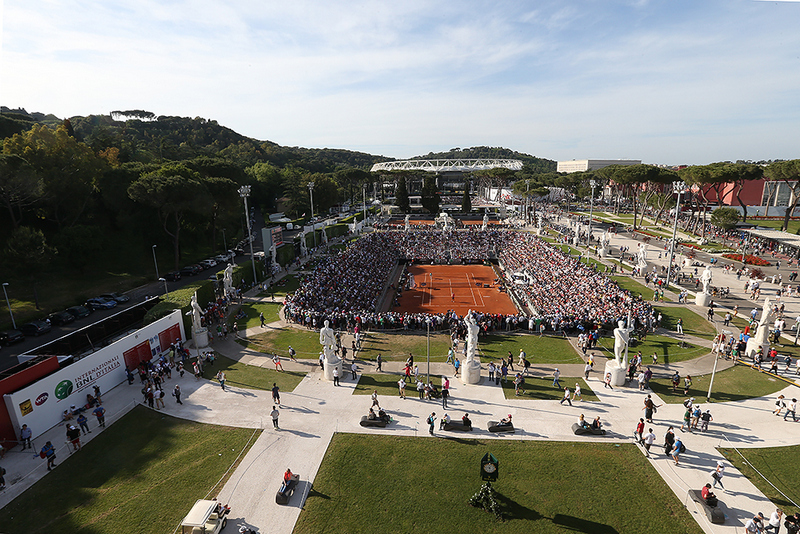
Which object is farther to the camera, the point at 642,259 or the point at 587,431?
the point at 642,259

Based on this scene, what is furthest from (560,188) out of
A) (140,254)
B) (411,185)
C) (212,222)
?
(140,254)

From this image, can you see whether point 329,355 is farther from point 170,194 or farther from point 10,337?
point 170,194

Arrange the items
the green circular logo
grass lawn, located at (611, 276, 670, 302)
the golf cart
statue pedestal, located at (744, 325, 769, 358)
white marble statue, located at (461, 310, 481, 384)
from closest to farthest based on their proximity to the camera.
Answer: the golf cart
the green circular logo
white marble statue, located at (461, 310, 481, 384)
statue pedestal, located at (744, 325, 769, 358)
grass lawn, located at (611, 276, 670, 302)

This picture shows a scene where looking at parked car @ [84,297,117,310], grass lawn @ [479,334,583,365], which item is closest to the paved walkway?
grass lawn @ [479,334,583,365]

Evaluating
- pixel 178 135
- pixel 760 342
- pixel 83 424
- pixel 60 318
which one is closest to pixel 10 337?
pixel 60 318

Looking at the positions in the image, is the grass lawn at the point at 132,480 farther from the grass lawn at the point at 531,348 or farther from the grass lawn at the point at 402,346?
the grass lawn at the point at 531,348

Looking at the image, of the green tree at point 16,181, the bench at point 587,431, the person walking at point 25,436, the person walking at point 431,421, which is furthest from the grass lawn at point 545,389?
the green tree at point 16,181

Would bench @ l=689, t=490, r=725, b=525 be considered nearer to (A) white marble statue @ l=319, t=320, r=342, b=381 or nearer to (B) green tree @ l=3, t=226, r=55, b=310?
(A) white marble statue @ l=319, t=320, r=342, b=381
